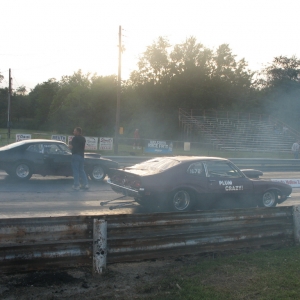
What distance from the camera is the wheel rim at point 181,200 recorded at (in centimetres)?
931

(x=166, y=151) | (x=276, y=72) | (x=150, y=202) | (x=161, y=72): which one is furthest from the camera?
(x=276, y=72)

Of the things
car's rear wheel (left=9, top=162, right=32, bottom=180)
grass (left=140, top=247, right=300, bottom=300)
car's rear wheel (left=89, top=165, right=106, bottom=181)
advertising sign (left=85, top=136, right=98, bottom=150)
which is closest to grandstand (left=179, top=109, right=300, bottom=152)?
advertising sign (left=85, top=136, right=98, bottom=150)

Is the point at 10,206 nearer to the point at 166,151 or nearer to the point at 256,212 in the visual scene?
the point at 256,212

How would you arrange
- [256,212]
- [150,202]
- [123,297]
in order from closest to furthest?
[123,297] < [256,212] < [150,202]

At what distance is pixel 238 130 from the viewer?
45.2 metres

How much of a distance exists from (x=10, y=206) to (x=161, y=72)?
52876 mm

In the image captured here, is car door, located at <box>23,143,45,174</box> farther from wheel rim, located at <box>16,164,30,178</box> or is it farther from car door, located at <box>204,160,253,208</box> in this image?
car door, located at <box>204,160,253,208</box>

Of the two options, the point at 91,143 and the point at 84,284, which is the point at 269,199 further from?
the point at 91,143

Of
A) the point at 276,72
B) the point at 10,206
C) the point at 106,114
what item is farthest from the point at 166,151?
the point at 276,72

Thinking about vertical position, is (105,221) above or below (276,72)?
below

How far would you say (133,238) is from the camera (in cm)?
552

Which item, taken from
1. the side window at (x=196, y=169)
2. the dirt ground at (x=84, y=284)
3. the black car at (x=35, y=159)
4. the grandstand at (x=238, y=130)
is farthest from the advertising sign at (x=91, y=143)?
the dirt ground at (x=84, y=284)

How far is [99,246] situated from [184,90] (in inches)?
2119

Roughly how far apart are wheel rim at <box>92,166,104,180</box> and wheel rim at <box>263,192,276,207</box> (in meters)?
6.18
